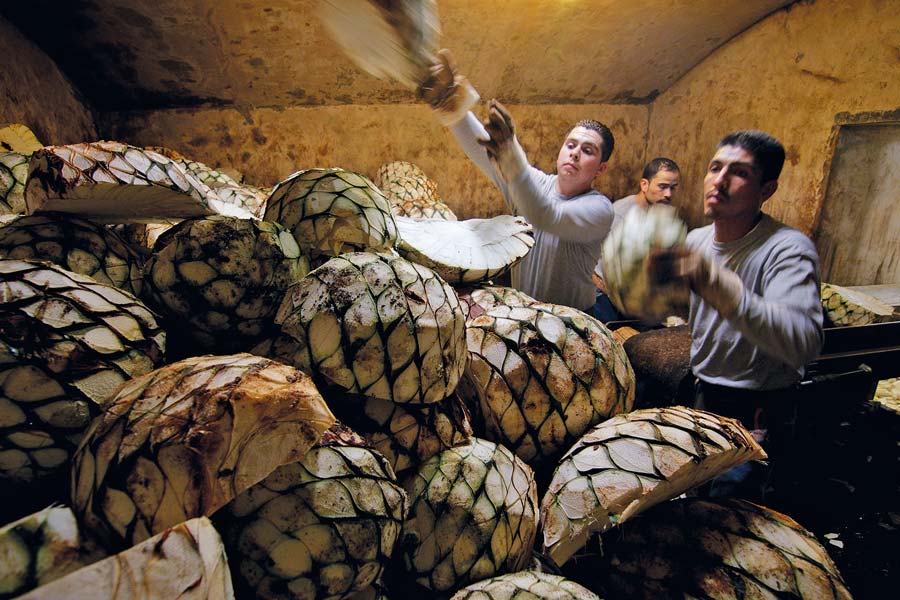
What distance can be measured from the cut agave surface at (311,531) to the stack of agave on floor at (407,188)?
2.46 metres

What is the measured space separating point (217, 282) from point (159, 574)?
0.54 meters

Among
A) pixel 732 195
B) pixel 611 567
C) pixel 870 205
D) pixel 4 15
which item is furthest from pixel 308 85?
pixel 870 205

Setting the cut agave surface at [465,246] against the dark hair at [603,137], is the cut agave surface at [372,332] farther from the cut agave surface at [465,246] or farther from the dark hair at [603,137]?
the dark hair at [603,137]

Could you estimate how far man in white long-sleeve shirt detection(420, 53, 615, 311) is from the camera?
183 cm

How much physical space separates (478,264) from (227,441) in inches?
41.2

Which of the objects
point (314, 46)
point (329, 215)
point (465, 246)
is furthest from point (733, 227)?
point (314, 46)

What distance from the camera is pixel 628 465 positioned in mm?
784

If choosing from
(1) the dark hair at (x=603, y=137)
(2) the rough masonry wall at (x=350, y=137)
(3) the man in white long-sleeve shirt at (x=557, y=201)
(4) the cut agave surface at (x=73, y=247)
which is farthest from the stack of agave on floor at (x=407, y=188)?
(4) the cut agave surface at (x=73, y=247)

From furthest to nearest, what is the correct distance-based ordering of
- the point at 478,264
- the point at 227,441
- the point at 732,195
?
1. the point at 732,195
2. the point at 478,264
3. the point at 227,441

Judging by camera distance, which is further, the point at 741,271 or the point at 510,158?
the point at 510,158

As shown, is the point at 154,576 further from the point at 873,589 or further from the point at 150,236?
the point at 873,589

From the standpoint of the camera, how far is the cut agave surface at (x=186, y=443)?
18.9 inches

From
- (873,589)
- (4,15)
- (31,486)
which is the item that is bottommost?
(873,589)

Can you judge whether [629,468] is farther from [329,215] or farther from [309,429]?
[329,215]
